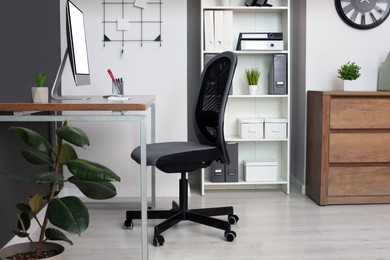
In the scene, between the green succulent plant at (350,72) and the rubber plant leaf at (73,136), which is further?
the green succulent plant at (350,72)

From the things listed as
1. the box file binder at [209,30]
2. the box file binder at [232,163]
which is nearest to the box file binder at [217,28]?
the box file binder at [209,30]

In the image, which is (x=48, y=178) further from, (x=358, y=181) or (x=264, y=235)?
(x=358, y=181)

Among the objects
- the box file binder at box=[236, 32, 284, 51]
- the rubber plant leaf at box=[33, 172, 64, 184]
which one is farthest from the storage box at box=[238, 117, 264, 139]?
the rubber plant leaf at box=[33, 172, 64, 184]

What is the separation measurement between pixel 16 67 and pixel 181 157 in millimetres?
1014

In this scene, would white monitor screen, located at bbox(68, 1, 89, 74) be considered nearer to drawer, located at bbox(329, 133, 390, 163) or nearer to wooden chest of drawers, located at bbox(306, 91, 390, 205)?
wooden chest of drawers, located at bbox(306, 91, 390, 205)

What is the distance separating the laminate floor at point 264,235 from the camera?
2.62 meters

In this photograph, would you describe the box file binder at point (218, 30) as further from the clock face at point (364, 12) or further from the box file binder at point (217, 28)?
the clock face at point (364, 12)

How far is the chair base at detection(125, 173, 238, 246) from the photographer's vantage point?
280cm

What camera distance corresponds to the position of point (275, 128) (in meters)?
4.01

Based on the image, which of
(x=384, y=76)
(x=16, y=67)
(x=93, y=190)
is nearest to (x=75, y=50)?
(x=16, y=67)

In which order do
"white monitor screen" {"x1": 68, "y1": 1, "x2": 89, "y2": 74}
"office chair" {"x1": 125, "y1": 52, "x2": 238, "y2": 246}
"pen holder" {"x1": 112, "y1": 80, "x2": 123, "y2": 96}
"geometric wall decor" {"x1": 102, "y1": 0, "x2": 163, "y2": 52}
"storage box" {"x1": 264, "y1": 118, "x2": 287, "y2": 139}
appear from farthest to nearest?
"storage box" {"x1": 264, "y1": 118, "x2": 287, "y2": 139} < "geometric wall decor" {"x1": 102, "y1": 0, "x2": 163, "y2": 52} < "pen holder" {"x1": 112, "y1": 80, "x2": 123, "y2": 96} < "office chair" {"x1": 125, "y1": 52, "x2": 238, "y2": 246} < "white monitor screen" {"x1": 68, "y1": 1, "x2": 89, "y2": 74}

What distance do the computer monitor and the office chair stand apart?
0.56 m

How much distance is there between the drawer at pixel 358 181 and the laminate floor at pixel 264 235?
109 millimetres

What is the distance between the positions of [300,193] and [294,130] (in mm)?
603
